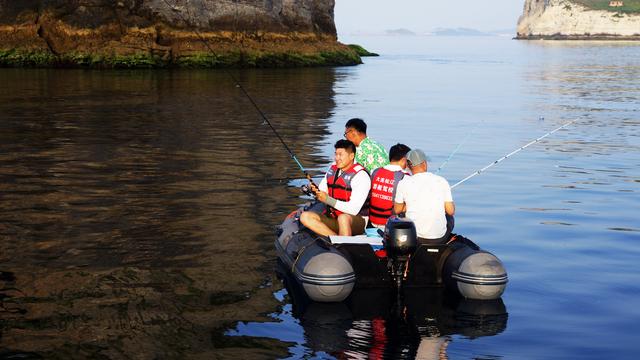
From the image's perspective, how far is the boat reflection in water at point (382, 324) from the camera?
8922mm

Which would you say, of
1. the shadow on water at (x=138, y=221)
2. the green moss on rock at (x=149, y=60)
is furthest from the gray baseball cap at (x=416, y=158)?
the green moss on rock at (x=149, y=60)

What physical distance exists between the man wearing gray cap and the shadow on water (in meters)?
1.96

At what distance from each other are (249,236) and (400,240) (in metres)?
4.29

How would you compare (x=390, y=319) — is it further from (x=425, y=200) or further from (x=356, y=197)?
(x=356, y=197)

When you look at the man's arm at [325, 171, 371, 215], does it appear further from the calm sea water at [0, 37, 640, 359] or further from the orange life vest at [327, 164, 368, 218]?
the calm sea water at [0, 37, 640, 359]

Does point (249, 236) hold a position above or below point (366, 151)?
below

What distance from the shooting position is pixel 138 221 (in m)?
14.7

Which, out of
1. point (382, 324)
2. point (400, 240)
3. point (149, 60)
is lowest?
point (149, 60)

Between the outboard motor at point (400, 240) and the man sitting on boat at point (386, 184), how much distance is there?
132 cm

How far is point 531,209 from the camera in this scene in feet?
54.9

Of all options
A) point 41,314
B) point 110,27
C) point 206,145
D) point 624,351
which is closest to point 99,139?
point 206,145

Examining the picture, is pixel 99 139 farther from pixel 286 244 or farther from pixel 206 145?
pixel 286 244

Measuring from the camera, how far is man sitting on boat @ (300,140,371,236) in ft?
37.9

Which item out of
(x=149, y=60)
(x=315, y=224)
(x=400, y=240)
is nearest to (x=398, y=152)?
(x=315, y=224)
